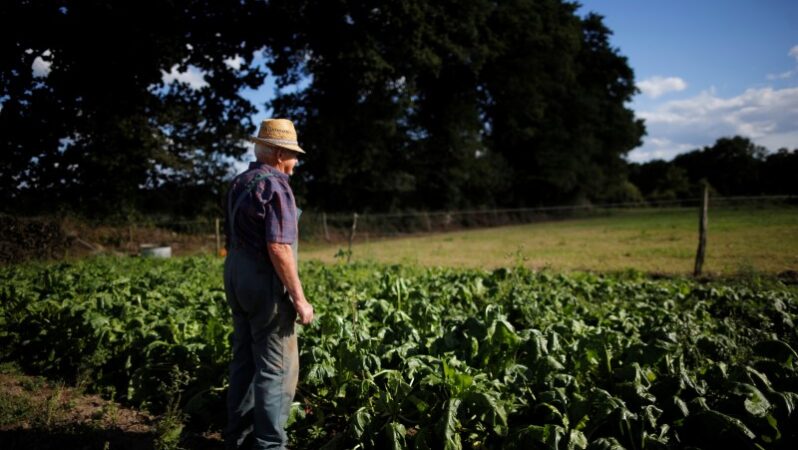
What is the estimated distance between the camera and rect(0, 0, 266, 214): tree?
55.0 ft

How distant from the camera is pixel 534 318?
528cm

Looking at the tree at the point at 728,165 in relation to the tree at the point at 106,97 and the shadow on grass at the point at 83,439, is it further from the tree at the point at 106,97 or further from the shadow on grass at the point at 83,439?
the shadow on grass at the point at 83,439

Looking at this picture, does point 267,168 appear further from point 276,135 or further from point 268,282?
point 268,282

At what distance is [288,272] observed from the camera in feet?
9.54

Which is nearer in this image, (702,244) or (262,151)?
(262,151)

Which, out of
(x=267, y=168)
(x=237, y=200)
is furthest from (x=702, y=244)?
(x=237, y=200)

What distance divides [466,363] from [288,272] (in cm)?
172

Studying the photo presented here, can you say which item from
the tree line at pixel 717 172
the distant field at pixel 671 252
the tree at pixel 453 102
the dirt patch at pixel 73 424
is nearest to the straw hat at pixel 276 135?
the dirt patch at pixel 73 424

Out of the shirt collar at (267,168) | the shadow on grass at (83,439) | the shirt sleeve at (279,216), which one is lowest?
the shadow on grass at (83,439)

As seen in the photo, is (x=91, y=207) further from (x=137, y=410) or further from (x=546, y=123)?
(x=546, y=123)

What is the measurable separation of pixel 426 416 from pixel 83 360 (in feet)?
12.2

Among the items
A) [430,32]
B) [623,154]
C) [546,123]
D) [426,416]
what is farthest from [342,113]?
[623,154]

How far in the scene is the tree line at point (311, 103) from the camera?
17344mm

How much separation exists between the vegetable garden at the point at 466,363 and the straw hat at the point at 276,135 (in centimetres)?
162
